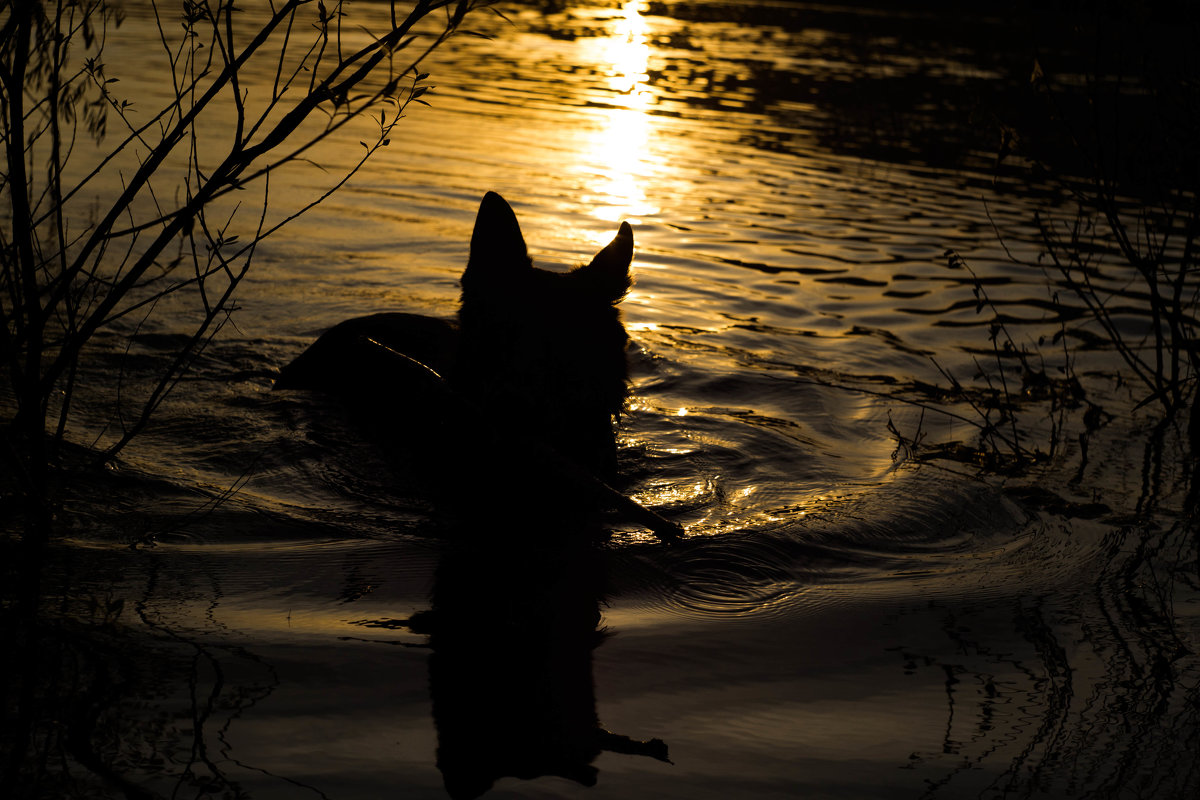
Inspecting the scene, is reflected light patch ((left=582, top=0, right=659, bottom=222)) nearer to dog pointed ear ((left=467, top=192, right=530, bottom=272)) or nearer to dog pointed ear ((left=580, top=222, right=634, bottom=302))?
dog pointed ear ((left=580, top=222, right=634, bottom=302))

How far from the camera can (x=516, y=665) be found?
138 inches

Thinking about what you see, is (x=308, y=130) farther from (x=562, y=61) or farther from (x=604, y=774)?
(x=604, y=774)

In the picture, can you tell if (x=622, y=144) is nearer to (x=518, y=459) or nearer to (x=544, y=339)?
(x=544, y=339)

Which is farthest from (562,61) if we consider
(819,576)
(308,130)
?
(819,576)

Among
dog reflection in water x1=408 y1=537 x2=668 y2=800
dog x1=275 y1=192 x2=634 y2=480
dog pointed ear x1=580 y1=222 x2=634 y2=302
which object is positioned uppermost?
dog pointed ear x1=580 y1=222 x2=634 y2=302

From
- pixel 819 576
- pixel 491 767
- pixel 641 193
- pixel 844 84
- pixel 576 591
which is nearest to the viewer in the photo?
pixel 491 767

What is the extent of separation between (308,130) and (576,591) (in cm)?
1283

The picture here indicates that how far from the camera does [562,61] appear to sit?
25.2 metres

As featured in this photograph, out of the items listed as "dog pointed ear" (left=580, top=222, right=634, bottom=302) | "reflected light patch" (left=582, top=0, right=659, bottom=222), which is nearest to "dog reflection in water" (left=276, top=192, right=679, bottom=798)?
"dog pointed ear" (left=580, top=222, right=634, bottom=302)

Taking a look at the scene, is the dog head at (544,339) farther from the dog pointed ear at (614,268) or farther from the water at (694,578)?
the water at (694,578)

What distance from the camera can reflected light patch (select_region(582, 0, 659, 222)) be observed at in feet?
43.1

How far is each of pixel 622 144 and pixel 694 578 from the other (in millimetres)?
13288

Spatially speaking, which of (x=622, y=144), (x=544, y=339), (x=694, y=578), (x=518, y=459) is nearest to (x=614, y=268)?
(x=544, y=339)

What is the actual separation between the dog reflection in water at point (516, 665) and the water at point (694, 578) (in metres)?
0.02
